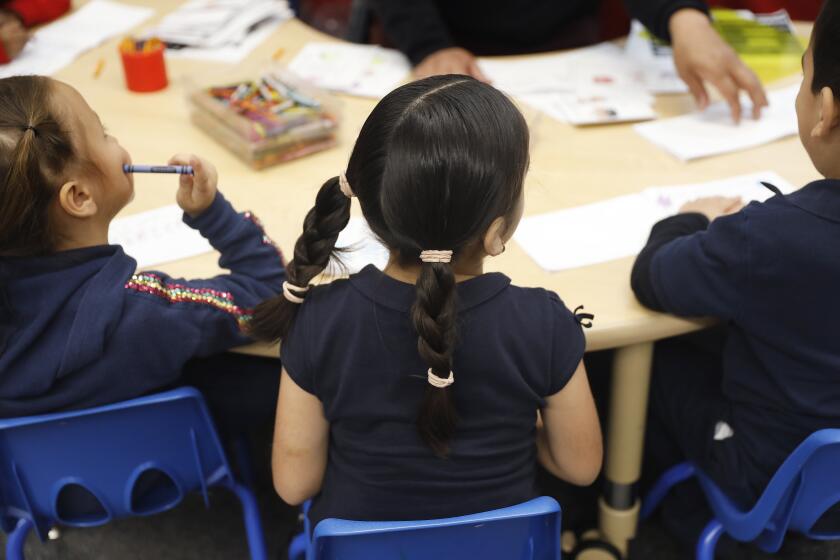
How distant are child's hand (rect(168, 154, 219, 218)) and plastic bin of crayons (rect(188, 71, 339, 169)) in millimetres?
274

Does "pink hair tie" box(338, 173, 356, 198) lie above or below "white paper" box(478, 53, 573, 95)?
above

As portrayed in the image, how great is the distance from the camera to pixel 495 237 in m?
0.93

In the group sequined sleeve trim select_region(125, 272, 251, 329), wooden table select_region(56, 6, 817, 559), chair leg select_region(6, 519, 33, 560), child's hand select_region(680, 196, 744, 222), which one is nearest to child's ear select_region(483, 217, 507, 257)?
wooden table select_region(56, 6, 817, 559)

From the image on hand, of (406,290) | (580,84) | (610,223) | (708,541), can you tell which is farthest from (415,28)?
(708,541)

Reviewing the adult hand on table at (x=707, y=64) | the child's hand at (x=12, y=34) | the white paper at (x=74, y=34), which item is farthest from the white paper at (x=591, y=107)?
the child's hand at (x=12, y=34)

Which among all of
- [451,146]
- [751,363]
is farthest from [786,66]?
[451,146]

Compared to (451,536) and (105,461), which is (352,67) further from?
(451,536)

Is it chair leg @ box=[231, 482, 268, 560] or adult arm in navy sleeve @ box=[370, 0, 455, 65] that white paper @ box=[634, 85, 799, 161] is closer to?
adult arm in navy sleeve @ box=[370, 0, 455, 65]

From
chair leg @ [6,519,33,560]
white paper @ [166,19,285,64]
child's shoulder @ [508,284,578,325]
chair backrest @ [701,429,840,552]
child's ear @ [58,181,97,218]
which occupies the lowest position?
chair leg @ [6,519,33,560]

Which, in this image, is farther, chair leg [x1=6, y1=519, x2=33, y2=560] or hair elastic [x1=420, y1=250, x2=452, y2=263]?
chair leg [x1=6, y1=519, x2=33, y2=560]

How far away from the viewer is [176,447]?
1.13 metres

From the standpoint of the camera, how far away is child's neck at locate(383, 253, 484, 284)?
0.95 m

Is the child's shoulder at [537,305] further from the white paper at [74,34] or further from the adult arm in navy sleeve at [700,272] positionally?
the white paper at [74,34]

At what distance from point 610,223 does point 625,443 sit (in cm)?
35
